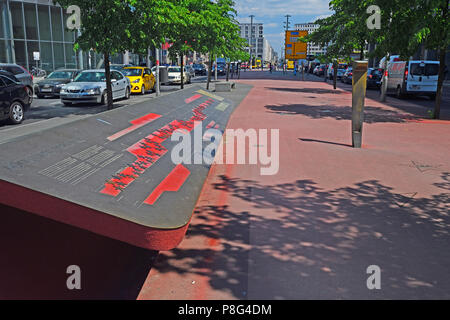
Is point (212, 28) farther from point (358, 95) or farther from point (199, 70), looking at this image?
point (199, 70)

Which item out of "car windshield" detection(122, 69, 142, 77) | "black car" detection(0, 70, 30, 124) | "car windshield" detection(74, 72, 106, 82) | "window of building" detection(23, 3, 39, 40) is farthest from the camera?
"window of building" detection(23, 3, 39, 40)

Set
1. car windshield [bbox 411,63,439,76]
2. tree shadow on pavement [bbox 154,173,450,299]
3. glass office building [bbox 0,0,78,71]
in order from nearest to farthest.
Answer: tree shadow on pavement [bbox 154,173,450,299] → car windshield [bbox 411,63,439,76] → glass office building [bbox 0,0,78,71]

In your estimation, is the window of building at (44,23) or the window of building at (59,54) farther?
the window of building at (59,54)

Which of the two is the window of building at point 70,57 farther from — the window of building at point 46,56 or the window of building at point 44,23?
the window of building at point 44,23

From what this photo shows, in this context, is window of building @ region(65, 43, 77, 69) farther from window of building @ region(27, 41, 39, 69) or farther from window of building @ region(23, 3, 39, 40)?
window of building @ region(23, 3, 39, 40)

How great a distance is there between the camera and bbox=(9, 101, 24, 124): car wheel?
1326 centimetres

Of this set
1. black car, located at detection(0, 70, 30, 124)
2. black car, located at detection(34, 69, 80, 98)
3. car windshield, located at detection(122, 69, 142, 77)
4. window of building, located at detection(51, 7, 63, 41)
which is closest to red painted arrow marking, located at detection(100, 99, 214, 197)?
black car, located at detection(0, 70, 30, 124)

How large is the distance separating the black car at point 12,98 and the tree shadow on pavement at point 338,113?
31.6ft

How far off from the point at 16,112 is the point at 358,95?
1086 cm

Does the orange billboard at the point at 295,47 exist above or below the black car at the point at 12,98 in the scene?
above

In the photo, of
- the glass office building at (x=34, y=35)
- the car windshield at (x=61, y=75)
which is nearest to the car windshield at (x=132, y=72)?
the car windshield at (x=61, y=75)

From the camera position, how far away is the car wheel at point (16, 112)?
43.5ft

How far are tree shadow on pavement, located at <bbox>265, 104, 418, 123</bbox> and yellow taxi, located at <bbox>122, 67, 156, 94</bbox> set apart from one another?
9.36 metres
